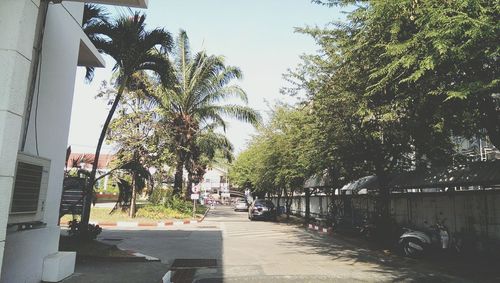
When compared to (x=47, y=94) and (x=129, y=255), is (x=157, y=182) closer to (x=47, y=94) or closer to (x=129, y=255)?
(x=129, y=255)

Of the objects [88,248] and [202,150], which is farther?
[202,150]

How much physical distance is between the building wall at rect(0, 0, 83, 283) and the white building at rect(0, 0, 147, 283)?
10 millimetres

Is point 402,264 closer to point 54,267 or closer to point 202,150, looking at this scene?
point 54,267

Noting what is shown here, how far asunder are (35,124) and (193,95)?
20866mm

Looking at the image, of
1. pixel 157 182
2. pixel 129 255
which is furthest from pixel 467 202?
pixel 157 182

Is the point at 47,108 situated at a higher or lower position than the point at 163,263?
higher

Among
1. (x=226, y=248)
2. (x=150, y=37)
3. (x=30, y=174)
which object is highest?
(x=150, y=37)

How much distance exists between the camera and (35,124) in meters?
6.39

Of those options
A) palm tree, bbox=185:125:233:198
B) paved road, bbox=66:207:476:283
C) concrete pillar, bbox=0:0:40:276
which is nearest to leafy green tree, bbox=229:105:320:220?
palm tree, bbox=185:125:233:198

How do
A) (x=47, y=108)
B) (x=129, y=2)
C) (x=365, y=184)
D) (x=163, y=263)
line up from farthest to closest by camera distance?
(x=365, y=184)
(x=163, y=263)
(x=47, y=108)
(x=129, y=2)

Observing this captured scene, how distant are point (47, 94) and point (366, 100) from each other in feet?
23.5

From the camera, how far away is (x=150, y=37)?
12.3m

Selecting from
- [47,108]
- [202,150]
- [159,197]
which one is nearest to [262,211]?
[202,150]

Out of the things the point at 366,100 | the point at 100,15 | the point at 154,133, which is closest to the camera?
the point at 366,100
